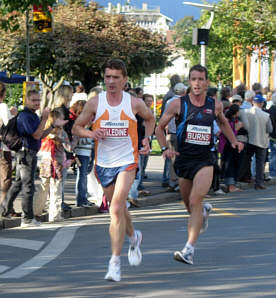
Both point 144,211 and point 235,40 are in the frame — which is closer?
point 144,211

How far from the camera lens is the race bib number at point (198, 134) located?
28.9ft

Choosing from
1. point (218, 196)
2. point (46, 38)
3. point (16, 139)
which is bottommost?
point (218, 196)

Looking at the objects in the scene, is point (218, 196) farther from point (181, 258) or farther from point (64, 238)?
point (181, 258)

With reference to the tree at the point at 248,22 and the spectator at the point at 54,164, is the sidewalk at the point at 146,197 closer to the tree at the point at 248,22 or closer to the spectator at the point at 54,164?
the spectator at the point at 54,164

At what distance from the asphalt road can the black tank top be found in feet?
3.49

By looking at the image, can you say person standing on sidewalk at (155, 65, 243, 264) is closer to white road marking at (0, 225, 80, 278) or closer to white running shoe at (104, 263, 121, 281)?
white running shoe at (104, 263, 121, 281)

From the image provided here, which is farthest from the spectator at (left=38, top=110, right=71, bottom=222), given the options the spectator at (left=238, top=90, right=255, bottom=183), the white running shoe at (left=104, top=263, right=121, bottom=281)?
the spectator at (left=238, top=90, right=255, bottom=183)

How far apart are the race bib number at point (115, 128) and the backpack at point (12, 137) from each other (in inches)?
153

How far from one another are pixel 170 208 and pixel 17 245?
4727 millimetres

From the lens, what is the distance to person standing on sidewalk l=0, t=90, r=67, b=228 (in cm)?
1179

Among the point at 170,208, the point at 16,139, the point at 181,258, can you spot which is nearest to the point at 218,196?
the point at 170,208

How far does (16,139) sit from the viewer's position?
11.9 m

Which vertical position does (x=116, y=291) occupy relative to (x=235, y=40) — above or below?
below

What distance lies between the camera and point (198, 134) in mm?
8828
